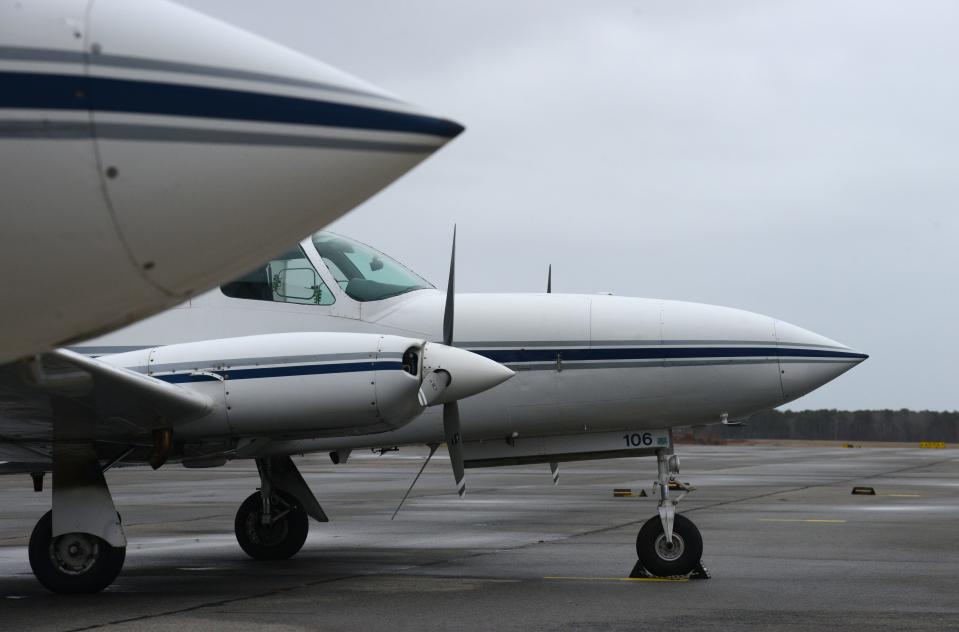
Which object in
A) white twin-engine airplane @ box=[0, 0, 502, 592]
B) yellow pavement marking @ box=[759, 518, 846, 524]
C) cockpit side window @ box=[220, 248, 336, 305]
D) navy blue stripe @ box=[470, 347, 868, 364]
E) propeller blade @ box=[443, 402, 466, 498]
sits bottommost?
yellow pavement marking @ box=[759, 518, 846, 524]

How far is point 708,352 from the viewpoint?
11336mm

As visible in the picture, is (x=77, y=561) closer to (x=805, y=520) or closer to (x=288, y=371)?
(x=288, y=371)

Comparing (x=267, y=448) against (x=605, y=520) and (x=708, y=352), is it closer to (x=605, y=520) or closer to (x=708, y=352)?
(x=708, y=352)

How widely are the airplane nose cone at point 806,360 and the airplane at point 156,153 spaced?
8873mm

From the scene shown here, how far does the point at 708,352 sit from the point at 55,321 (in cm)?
895

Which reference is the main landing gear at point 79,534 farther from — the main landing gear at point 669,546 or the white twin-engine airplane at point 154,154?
the white twin-engine airplane at point 154,154

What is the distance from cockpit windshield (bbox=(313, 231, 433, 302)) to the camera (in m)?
11.6

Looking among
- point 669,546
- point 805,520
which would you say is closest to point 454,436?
point 669,546

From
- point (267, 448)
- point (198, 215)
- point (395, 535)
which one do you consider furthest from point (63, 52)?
point (395, 535)

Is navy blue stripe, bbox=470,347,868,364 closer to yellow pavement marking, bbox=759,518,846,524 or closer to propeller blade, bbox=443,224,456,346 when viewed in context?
propeller blade, bbox=443,224,456,346

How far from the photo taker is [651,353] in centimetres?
1138

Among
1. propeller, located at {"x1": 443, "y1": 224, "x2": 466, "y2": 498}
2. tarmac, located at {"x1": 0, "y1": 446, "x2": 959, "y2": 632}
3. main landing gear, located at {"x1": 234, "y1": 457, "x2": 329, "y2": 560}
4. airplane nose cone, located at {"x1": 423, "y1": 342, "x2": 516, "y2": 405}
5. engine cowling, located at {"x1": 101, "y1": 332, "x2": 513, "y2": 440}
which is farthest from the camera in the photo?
main landing gear, located at {"x1": 234, "y1": 457, "x2": 329, "y2": 560}

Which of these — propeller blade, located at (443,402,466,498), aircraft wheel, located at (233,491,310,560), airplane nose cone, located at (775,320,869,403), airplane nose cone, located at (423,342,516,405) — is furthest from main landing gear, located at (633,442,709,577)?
aircraft wheel, located at (233,491,310,560)

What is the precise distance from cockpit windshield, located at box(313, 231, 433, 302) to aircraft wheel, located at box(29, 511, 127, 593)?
131 inches
